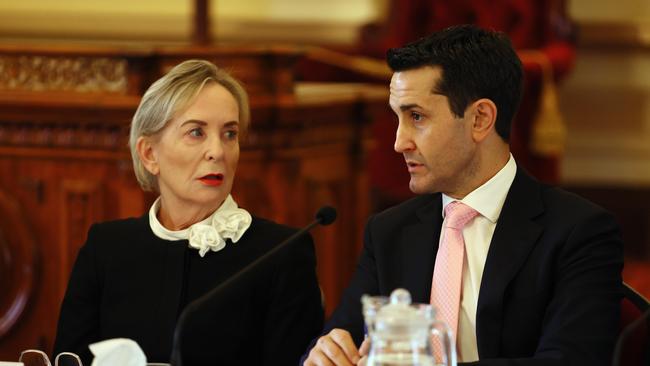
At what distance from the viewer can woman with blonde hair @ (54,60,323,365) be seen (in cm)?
266

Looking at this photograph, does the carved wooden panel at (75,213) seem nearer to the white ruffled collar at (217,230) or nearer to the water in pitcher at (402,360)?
the white ruffled collar at (217,230)

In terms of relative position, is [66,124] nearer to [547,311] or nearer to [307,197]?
[307,197]

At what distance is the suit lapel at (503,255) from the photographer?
231 centimetres

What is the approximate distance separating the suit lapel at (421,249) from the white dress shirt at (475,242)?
Answer: 0.04 meters

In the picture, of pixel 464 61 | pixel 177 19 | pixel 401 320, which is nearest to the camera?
pixel 401 320

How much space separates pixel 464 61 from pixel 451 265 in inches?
16.6

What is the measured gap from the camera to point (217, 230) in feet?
8.93

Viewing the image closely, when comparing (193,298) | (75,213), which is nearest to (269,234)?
(193,298)

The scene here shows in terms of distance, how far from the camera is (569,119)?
24.8ft

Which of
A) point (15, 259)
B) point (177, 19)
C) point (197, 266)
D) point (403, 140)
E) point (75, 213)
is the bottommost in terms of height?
point (15, 259)

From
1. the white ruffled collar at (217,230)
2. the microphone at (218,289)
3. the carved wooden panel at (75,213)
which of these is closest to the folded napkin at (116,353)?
the microphone at (218,289)

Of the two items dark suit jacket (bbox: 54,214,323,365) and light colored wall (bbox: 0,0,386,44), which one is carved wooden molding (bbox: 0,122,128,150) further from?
light colored wall (bbox: 0,0,386,44)

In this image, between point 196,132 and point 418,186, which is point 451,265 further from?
point 196,132

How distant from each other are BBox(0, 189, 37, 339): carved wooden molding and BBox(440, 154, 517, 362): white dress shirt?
7.49 feet
